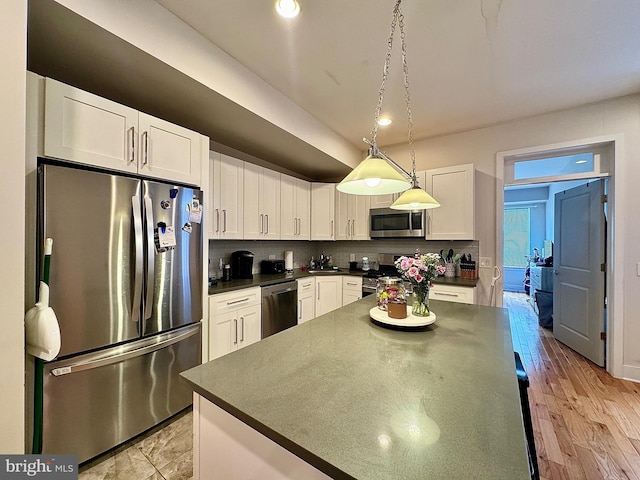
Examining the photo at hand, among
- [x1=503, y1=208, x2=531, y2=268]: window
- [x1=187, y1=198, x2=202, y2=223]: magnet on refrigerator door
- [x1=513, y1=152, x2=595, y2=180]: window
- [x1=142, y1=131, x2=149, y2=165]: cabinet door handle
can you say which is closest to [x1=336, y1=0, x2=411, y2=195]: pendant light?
[x1=187, y1=198, x2=202, y2=223]: magnet on refrigerator door

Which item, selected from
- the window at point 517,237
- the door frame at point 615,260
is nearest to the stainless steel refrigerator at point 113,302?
the door frame at point 615,260

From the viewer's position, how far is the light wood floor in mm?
1649

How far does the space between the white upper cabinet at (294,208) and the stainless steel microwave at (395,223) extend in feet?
3.06

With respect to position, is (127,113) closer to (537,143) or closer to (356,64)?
(356,64)

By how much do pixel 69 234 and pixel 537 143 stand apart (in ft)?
13.8

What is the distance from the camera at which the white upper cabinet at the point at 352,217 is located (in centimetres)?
392

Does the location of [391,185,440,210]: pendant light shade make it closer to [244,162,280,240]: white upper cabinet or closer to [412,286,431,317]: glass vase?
[412,286,431,317]: glass vase

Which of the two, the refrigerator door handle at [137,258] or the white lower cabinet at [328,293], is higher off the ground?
the refrigerator door handle at [137,258]

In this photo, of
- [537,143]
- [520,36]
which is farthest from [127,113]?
[537,143]

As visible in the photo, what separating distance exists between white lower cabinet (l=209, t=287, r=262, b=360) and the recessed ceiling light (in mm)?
2086

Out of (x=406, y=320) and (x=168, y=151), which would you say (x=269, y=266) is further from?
(x=406, y=320)

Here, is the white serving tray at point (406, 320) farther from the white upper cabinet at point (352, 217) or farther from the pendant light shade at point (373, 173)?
the white upper cabinet at point (352, 217)

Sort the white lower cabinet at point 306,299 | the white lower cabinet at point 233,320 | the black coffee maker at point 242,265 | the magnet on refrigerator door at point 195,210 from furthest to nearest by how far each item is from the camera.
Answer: the white lower cabinet at point 306,299 < the black coffee maker at point 242,265 < the white lower cabinet at point 233,320 < the magnet on refrigerator door at point 195,210

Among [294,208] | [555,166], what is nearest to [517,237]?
[555,166]
